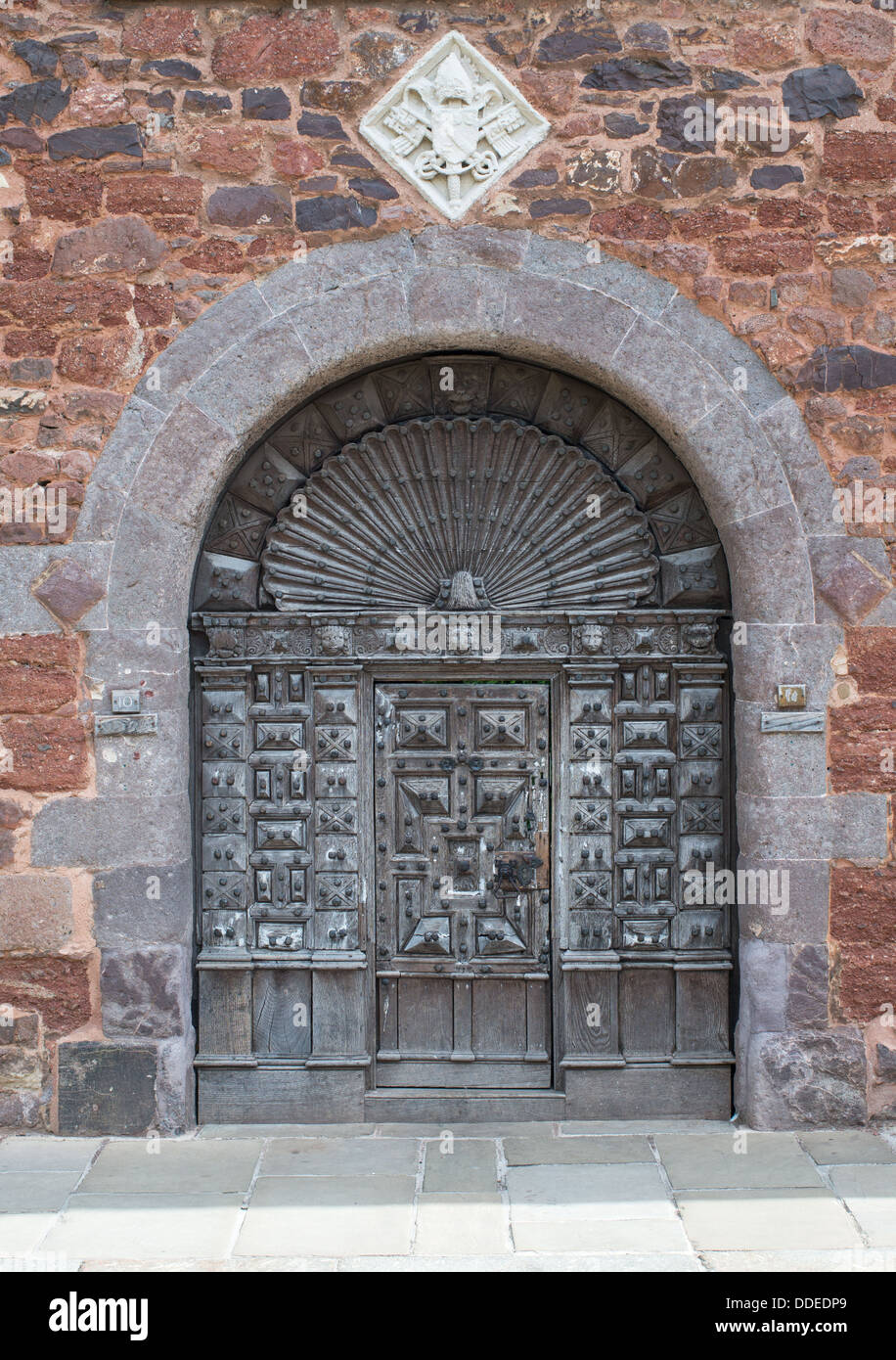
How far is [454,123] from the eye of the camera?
3775mm

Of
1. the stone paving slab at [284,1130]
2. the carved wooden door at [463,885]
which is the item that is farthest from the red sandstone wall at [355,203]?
the carved wooden door at [463,885]

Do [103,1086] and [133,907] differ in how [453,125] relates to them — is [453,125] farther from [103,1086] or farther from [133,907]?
[103,1086]

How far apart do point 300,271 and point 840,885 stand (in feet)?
9.91

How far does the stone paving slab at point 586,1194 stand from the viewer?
3.30m

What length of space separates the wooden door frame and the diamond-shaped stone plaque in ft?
5.53

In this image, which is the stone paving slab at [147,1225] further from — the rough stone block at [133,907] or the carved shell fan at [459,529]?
the carved shell fan at [459,529]

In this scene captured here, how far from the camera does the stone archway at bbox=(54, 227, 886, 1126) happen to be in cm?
381

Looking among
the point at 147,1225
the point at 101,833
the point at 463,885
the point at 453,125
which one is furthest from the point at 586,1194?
the point at 453,125

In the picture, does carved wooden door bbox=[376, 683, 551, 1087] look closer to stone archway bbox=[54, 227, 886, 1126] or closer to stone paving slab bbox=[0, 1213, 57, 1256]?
stone archway bbox=[54, 227, 886, 1126]

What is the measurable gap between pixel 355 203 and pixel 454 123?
45 centimetres

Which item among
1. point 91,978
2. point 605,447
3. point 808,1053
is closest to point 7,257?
point 605,447

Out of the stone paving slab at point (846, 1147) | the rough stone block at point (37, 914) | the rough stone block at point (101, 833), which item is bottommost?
the stone paving slab at point (846, 1147)

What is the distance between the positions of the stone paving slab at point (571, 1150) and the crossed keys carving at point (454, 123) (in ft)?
11.4

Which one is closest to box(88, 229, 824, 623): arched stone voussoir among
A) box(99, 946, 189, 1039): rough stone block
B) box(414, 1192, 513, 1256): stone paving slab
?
box(99, 946, 189, 1039): rough stone block
